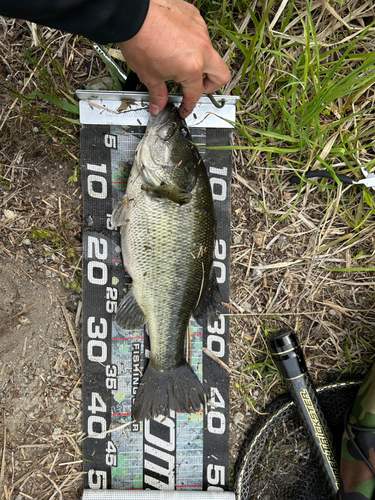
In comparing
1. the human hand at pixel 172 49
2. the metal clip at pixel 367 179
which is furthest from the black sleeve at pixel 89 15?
the metal clip at pixel 367 179

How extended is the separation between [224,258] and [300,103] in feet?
3.26

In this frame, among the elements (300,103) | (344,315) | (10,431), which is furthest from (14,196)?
(344,315)

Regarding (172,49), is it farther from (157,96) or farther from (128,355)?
(128,355)

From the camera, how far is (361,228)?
7.00 feet

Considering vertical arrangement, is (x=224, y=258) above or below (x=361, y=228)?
below

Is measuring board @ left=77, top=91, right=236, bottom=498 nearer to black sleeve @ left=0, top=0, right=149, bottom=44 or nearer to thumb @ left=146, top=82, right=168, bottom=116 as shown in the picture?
thumb @ left=146, top=82, right=168, bottom=116

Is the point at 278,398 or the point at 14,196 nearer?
the point at 14,196

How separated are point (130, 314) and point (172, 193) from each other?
72 centimetres

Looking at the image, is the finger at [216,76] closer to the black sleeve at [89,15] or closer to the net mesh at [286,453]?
the black sleeve at [89,15]

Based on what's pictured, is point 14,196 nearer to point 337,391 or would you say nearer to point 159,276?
point 159,276

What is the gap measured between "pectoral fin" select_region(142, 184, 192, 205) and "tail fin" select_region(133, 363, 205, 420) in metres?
0.95

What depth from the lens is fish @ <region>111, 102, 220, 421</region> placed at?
1.72 metres

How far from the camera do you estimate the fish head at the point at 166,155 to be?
1716 mm

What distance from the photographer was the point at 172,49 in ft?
4.38
